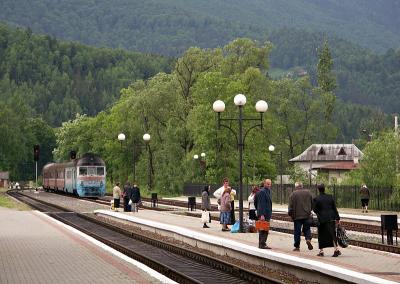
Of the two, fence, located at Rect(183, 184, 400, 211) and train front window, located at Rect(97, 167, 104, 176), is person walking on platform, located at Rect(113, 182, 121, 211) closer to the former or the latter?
fence, located at Rect(183, 184, 400, 211)

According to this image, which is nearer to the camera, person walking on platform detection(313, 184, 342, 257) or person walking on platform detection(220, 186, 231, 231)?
person walking on platform detection(313, 184, 342, 257)

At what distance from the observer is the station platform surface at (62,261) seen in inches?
706

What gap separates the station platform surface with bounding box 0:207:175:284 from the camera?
17.9 metres

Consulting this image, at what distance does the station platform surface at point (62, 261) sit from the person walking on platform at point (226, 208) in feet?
16.1

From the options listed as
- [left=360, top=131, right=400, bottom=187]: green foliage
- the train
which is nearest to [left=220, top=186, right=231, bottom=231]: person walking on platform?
[left=360, top=131, right=400, bottom=187]: green foliage

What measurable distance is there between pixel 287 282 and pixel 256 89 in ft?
238

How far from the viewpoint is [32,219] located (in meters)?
45.0

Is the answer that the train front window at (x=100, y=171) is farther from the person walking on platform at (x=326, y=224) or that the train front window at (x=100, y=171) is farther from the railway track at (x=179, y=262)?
the person walking on platform at (x=326, y=224)

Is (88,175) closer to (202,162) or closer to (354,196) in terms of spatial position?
(202,162)

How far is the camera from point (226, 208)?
31.8m

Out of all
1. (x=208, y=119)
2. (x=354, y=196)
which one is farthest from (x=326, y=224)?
(x=208, y=119)

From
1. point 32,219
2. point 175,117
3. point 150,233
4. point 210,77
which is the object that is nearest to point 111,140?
point 175,117

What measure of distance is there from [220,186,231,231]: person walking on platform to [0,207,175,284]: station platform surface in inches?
193

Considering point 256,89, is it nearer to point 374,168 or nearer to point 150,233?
point 374,168
